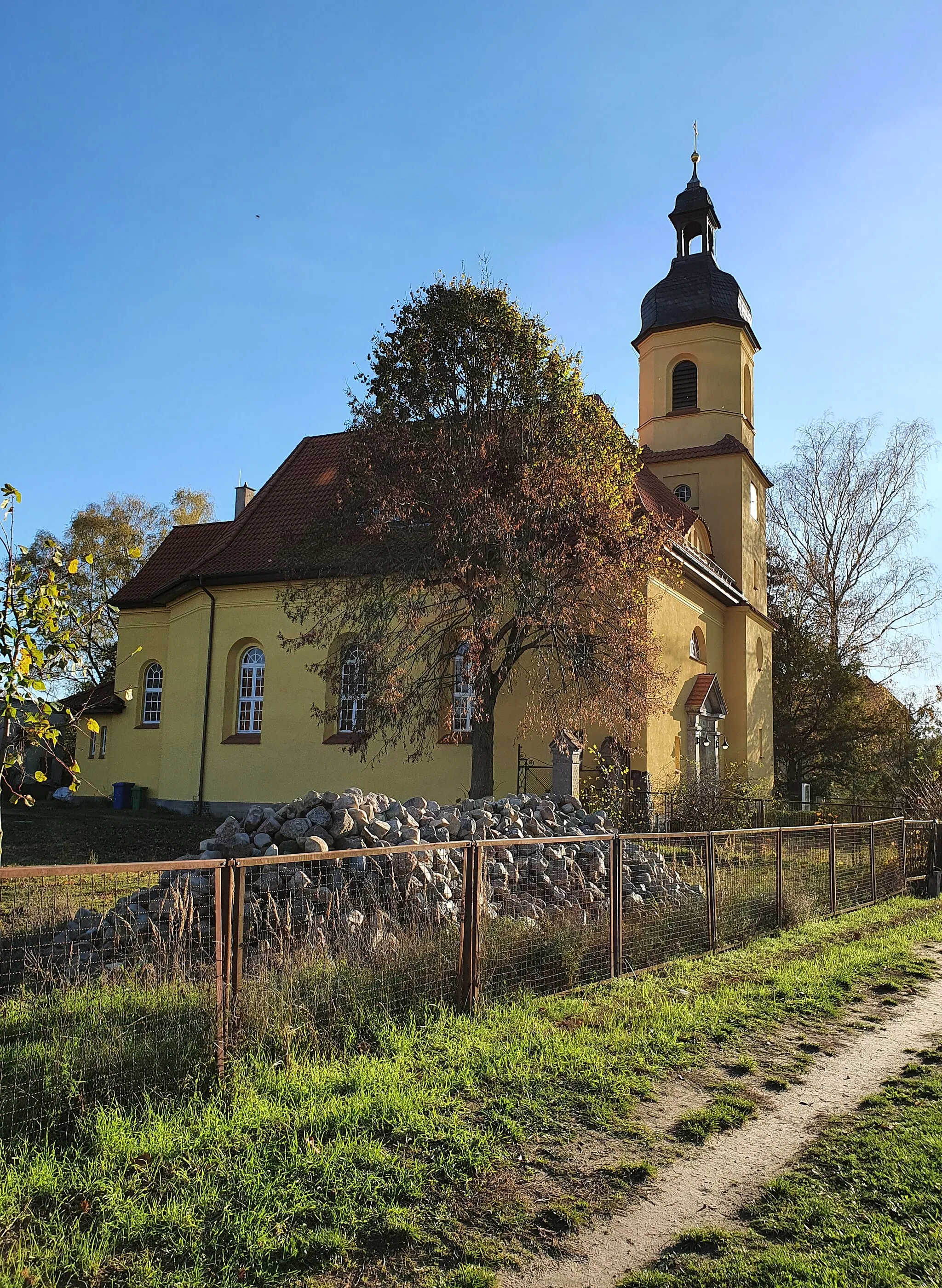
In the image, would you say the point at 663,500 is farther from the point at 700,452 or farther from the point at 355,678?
the point at 355,678

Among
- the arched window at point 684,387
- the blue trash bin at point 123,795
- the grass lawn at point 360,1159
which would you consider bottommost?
the grass lawn at point 360,1159

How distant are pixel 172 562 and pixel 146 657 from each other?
10.7 feet

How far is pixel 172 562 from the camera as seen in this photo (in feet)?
98.9

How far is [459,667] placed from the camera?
1862 centimetres

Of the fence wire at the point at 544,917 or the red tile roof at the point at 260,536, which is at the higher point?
the red tile roof at the point at 260,536

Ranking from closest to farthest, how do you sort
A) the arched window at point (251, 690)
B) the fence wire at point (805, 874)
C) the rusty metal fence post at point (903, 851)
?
1. the fence wire at point (805, 874)
2. the rusty metal fence post at point (903, 851)
3. the arched window at point (251, 690)

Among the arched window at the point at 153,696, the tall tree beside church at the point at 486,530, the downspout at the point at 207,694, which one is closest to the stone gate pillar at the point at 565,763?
the tall tree beside church at the point at 486,530

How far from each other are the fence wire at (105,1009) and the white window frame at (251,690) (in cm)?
1657

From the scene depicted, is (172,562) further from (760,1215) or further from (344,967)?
(760,1215)

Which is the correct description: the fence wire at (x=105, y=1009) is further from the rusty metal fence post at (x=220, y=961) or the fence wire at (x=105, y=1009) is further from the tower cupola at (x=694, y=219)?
the tower cupola at (x=694, y=219)

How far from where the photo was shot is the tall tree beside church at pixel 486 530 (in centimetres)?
1650

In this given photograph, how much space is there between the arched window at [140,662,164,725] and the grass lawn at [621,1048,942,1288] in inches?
991

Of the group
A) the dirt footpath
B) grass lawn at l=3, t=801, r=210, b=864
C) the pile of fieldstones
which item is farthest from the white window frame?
the dirt footpath

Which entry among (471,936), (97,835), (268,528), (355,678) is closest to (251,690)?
(268,528)
